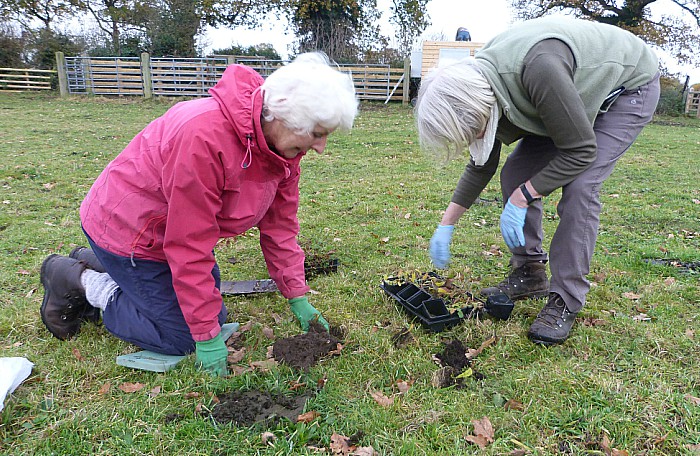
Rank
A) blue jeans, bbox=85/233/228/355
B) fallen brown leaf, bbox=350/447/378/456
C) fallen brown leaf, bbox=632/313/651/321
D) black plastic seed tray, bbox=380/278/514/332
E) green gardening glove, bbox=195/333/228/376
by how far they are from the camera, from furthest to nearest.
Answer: fallen brown leaf, bbox=632/313/651/321 → black plastic seed tray, bbox=380/278/514/332 → blue jeans, bbox=85/233/228/355 → green gardening glove, bbox=195/333/228/376 → fallen brown leaf, bbox=350/447/378/456

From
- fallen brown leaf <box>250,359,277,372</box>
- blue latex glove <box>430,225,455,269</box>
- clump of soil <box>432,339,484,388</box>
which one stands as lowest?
fallen brown leaf <box>250,359,277,372</box>

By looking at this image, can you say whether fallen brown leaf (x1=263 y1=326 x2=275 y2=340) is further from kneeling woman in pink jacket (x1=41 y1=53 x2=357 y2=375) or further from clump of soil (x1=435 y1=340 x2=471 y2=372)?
clump of soil (x1=435 y1=340 x2=471 y2=372)

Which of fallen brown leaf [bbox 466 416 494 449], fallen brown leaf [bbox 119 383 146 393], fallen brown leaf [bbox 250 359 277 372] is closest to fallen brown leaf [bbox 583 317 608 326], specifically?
fallen brown leaf [bbox 466 416 494 449]

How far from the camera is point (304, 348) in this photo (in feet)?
8.65

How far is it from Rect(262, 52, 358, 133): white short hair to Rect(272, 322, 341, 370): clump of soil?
3.76ft

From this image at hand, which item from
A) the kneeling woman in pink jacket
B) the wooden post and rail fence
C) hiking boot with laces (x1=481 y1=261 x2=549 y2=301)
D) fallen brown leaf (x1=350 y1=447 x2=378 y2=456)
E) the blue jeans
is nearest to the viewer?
fallen brown leaf (x1=350 y1=447 x2=378 y2=456)

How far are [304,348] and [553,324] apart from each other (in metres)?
1.36

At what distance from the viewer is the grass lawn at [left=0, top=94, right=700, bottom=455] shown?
2.09 metres

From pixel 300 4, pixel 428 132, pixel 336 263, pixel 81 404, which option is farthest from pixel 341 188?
pixel 300 4

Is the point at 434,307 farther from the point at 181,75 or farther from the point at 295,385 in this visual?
the point at 181,75

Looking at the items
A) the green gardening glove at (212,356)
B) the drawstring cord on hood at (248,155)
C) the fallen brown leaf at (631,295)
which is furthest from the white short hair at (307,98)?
the fallen brown leaf at (631,295)

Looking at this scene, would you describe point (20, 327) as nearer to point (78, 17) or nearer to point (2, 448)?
point (2, 448)

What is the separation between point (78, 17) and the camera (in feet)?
77.4

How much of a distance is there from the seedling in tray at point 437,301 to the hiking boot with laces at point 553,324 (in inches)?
8.5
